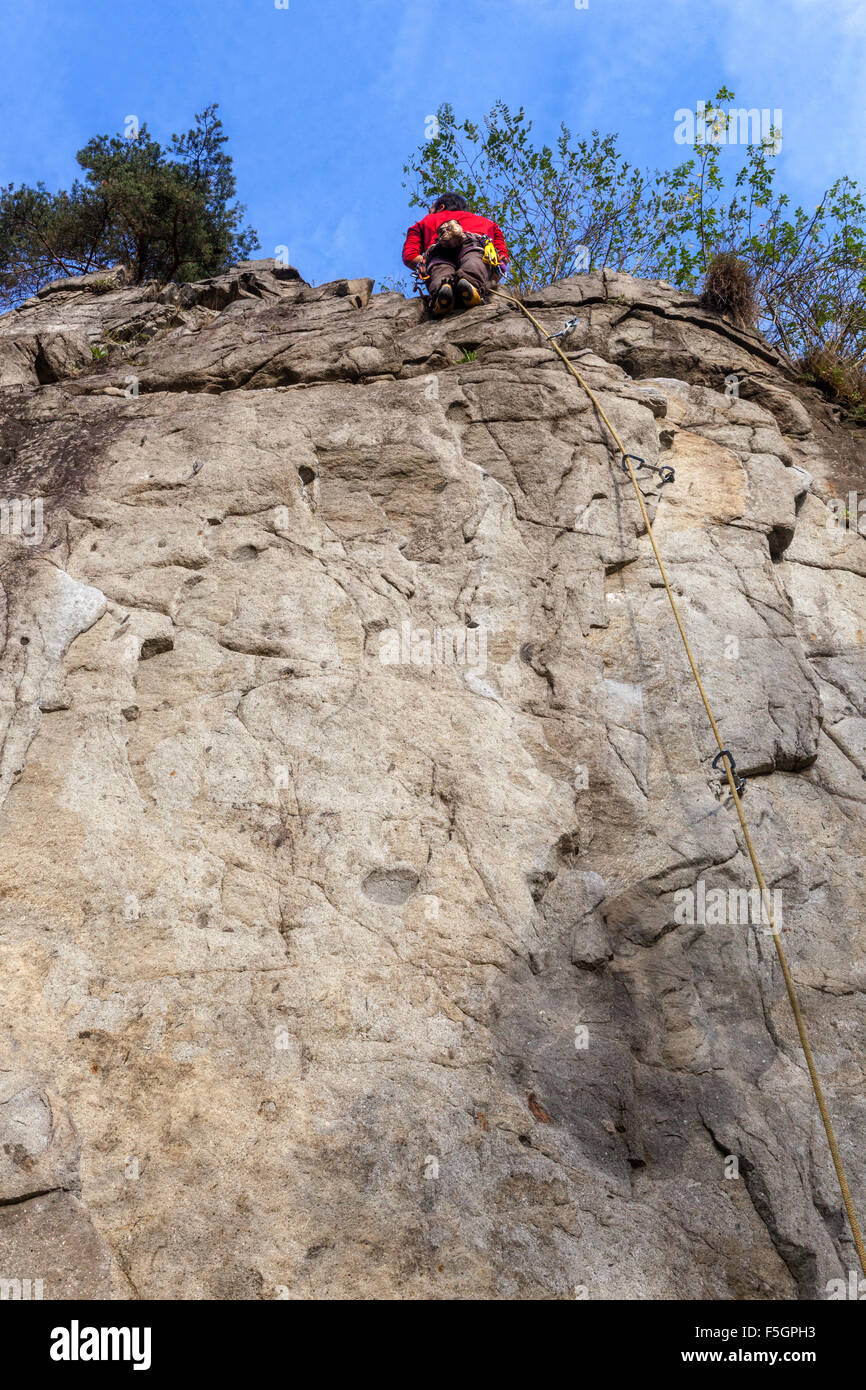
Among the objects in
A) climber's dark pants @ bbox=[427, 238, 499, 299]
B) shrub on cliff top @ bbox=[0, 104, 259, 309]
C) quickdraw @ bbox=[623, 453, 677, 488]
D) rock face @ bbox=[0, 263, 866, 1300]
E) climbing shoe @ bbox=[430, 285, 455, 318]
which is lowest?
rock face @ bbox=[0, 263, 866, 1300]

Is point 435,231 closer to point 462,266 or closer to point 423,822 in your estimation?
point 462,266

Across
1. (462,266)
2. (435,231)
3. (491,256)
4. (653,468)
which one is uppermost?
(435,231)

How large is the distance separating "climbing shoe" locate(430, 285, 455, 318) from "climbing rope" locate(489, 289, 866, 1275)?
436 millimetres

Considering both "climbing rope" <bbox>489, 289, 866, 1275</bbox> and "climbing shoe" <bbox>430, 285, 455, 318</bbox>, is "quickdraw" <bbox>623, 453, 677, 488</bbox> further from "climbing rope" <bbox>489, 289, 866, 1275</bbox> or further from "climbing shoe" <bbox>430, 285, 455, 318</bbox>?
"climbing shoe" <bbox>430, 285, 455, 318</bbox>

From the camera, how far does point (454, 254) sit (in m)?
8.54

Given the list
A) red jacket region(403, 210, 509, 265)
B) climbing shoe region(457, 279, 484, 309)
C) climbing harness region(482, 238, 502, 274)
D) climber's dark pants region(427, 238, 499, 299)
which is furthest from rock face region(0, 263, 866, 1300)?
red jacket region(403, 210, 509, 265)

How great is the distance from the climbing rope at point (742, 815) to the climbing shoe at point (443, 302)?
0.44 metres

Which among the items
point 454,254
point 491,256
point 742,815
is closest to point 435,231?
point 454,254

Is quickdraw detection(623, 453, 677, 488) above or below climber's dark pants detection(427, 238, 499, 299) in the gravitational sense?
below

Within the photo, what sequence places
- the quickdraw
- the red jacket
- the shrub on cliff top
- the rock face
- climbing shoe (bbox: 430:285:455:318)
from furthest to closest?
the shrub on cliff top
the red jacket
climbing shoe (bbox: 430:285:455:318)
the quickdraw
the rock face

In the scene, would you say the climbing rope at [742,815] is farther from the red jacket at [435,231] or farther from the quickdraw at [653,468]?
the red jacket at [435,231]

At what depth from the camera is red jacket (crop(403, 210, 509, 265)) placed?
348 inches

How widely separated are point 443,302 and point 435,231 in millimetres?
1270

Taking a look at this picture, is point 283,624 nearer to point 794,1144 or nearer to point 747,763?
point 747,763
